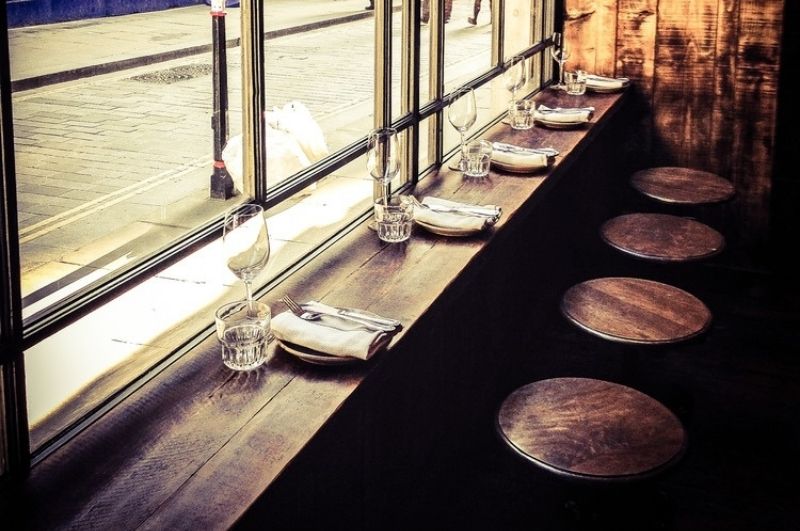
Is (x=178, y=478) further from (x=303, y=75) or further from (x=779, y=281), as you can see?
(x=303, y=75)

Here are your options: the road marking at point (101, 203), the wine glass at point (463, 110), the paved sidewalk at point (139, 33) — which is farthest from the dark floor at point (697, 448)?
the paved sidewalk at point (139, 33)

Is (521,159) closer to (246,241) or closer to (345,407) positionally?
(246,241)

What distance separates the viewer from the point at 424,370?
2912 millimetres

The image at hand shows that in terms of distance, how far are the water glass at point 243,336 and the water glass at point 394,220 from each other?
0.82 meters

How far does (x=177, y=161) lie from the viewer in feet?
22.4

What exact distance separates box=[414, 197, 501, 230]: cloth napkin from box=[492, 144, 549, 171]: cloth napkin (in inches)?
22.8

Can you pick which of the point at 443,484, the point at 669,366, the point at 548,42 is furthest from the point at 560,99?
the point at 443,484

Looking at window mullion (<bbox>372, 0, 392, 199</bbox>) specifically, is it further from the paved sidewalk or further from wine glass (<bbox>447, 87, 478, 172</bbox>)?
the paved sidewalk

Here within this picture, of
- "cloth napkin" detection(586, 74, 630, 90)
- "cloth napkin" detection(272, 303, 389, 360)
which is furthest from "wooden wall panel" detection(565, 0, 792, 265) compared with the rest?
"cloth napkin" detection(272, 303, 389, 360)

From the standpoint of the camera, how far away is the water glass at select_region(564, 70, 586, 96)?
4910 mm

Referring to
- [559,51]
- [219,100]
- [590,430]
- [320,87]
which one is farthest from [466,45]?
[320,87]

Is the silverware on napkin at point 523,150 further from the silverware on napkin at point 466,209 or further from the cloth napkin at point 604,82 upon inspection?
the cloth napkin at point 604,82

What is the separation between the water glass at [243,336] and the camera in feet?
6.16

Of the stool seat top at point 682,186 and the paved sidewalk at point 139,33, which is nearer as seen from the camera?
the stool seat top at point 682,186
